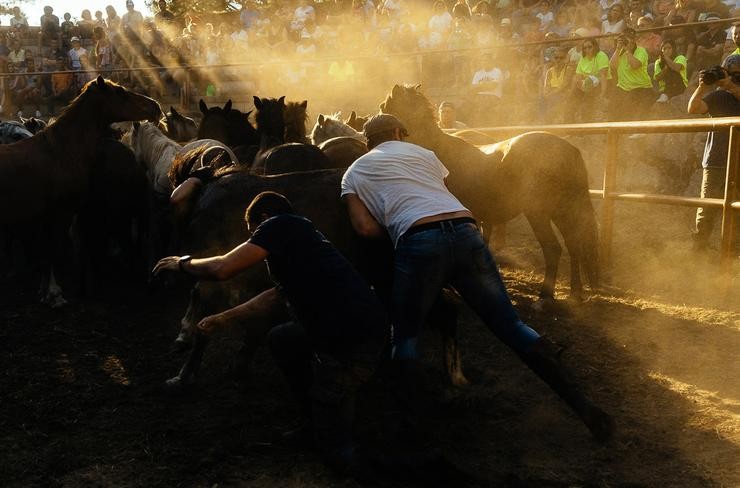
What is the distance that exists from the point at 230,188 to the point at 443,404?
227 cm

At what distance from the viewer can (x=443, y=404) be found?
4.95 meters

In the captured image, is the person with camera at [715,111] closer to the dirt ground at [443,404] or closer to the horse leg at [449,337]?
the dirt ground at [443,404]

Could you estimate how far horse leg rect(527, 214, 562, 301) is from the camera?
7.26 meters

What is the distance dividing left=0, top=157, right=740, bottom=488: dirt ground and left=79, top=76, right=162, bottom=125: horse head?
2.25m

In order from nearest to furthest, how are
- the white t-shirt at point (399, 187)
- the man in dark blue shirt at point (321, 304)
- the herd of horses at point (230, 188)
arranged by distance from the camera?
the man in dark blue shirt at point (321, 304) → the white t-shirt at point (399, 187) → the herd of horses at point (230, 188)

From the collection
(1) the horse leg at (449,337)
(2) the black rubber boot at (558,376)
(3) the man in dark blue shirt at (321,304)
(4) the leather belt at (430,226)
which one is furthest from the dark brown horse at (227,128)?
(2) the black rubber boot at (558,376)

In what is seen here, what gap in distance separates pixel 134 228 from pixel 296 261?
627 centimetres

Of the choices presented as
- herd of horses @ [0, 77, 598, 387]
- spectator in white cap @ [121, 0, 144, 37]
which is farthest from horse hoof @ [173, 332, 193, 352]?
spectator in white cap @ [121, 0, 144, 37]

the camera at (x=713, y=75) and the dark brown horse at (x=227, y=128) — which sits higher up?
the camera at (x=713, y=75)

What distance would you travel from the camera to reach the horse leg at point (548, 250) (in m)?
7.26

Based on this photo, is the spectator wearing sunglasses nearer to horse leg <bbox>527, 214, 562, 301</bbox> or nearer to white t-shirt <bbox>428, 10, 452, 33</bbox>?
white t-shirt <bbox>428, 10, 452, 33</bbox>

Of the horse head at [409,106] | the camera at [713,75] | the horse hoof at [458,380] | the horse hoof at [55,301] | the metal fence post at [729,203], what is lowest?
the horse hoof at [55,301]

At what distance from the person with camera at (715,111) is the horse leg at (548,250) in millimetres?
2079

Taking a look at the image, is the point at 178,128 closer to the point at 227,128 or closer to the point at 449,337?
the point at 227,128
